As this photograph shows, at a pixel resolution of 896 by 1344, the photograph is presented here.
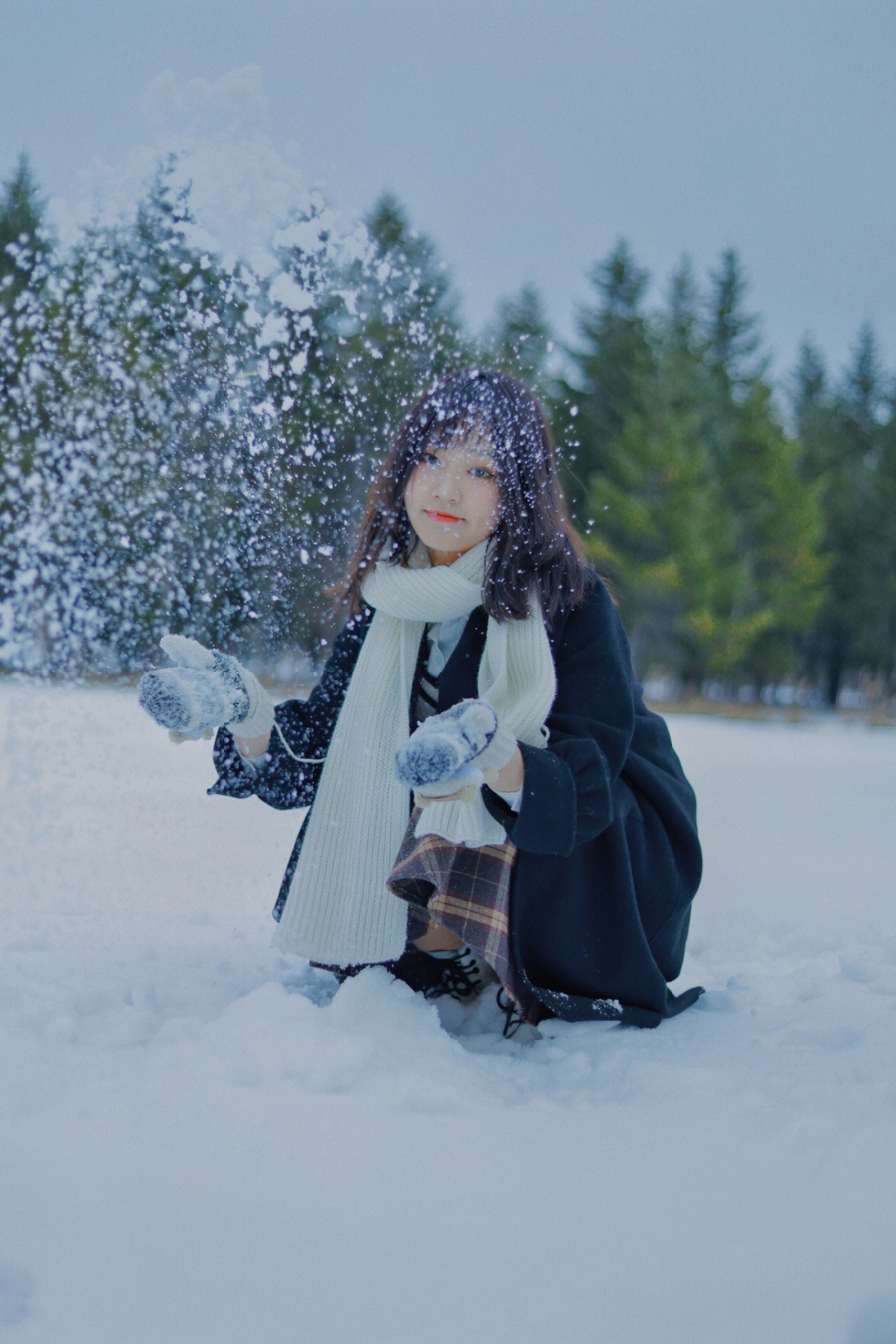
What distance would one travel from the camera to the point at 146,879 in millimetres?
2916

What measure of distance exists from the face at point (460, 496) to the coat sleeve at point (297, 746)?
0.90 ft

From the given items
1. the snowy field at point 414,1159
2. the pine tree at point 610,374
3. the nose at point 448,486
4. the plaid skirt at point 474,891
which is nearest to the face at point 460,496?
the nose at point 448,486

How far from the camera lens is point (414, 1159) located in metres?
1.23

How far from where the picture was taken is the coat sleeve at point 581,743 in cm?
154

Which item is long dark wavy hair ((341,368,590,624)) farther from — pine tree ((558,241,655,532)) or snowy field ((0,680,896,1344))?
pine tree ((558,241,655,532))

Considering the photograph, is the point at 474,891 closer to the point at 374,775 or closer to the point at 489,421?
the point at 374,775

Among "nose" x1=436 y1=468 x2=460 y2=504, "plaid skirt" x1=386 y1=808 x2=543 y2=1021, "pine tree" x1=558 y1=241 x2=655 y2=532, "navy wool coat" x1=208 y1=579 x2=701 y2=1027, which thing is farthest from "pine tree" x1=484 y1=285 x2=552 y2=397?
"pine tree" x1=558 y1=241 x2=655 y2=532

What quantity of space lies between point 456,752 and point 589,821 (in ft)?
1.12

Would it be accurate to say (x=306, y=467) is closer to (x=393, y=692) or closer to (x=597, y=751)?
(x=393, y=692)

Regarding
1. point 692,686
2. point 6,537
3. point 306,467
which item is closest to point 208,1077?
point 306,467

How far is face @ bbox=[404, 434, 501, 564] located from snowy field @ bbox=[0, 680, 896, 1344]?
0.74 metres

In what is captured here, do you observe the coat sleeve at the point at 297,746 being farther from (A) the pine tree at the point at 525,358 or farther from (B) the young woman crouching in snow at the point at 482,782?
(A) the pine tree at the point at 525,358

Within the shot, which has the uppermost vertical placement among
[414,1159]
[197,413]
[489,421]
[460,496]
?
[197,413]

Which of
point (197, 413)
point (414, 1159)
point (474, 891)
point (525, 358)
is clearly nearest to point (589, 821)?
point (474, 891)
